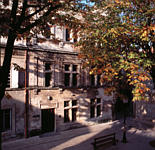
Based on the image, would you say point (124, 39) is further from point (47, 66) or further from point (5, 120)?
point (5, 120)

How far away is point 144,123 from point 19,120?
451 inches

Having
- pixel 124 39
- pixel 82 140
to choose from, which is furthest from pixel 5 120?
pixel 124 39

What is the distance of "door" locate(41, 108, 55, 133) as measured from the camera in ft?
41.7

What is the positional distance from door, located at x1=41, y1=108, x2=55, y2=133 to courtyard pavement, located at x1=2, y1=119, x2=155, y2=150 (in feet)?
1.93

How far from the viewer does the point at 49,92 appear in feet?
41.7

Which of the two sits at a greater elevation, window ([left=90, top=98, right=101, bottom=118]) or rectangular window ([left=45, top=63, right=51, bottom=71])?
rectangular window ([left=45, top=63, right=51, bottom=71])

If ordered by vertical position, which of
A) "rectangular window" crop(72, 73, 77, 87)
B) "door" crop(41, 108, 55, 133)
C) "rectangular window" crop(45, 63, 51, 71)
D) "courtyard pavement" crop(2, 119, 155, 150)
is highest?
"rectangular window" crop(45, 63, 51, 71)

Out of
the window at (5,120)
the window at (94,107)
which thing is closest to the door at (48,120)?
the window at (5,120)

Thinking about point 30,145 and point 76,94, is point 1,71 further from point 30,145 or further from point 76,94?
point 76,94

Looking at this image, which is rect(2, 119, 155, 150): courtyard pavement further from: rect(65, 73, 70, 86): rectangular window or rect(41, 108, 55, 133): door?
rect(65, 73, 70, 86): rectangular window

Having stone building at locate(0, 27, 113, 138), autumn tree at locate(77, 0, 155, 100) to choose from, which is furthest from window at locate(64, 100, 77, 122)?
autumn tree at locate(77, 0, 155, 100)

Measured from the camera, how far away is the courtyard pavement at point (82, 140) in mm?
10156

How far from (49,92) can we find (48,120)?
2373mm

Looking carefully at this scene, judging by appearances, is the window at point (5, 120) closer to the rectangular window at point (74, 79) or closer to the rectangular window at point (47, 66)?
the rectangular window at point (47, 66)
